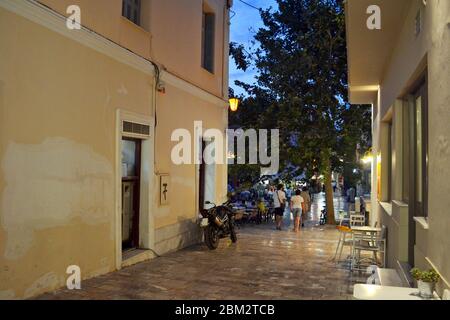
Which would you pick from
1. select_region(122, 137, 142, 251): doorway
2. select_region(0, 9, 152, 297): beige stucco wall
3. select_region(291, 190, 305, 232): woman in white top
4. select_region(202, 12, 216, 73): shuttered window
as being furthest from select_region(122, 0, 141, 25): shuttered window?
select_region(291, 190, 305, 232): woman in white top

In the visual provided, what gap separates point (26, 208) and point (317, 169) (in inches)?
500

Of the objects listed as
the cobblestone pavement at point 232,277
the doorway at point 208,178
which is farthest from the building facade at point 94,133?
the doorway at point 208,178

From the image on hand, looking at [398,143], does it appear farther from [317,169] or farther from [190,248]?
[317,169]

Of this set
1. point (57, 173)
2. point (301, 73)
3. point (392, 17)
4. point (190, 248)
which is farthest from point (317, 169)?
point (57, 173)

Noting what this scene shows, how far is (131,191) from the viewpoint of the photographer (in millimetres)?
8758

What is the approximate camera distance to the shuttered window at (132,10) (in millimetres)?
8388

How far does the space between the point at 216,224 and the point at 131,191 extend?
2.62 metres

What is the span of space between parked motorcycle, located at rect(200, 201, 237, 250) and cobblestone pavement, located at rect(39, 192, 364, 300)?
0.84 ft

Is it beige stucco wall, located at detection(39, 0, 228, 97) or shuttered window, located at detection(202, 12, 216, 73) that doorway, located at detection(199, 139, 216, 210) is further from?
shuttered window, located at detection(202, 12, 216, 73)

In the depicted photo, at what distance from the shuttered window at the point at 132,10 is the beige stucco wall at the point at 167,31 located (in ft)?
0.38

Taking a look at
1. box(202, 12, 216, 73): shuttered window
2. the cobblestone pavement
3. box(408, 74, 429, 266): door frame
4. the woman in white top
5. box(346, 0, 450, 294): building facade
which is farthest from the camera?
the woman in white top

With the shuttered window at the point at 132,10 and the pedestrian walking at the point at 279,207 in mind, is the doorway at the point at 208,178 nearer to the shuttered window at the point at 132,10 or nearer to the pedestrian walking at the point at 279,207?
the pedestrian walking at the point at 279,207

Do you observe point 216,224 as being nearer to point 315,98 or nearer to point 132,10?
point 132,10

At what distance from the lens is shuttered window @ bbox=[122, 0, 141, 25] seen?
839 cm
